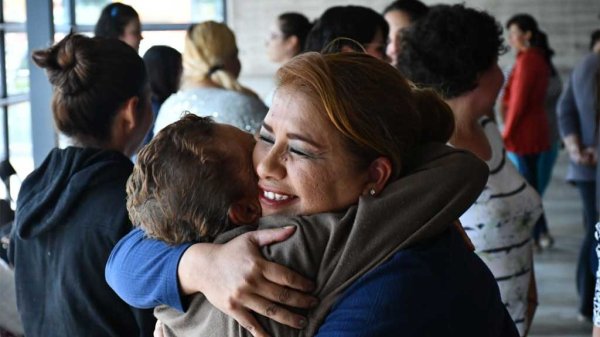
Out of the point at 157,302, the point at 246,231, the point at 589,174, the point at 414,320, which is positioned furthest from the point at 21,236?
the point at 589,174

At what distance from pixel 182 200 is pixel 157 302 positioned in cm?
17

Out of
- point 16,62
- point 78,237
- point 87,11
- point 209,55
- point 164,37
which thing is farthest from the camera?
point 164,37

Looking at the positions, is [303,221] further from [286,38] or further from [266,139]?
[286,38]

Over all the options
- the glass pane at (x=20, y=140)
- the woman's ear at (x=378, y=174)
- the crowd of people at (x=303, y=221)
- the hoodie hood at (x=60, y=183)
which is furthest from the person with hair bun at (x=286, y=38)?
the woman's ear at (x=378, y=174)

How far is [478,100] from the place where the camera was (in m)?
2.42

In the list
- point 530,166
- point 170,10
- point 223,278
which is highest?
point 223,278

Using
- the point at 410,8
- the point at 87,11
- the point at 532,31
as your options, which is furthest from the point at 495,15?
the point at 410,8

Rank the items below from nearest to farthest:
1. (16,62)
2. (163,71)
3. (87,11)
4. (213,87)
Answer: (213,87) < (16,62) < (163,71) < (87,11)

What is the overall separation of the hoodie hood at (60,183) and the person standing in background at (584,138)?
138 inches

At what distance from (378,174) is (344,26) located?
177 cm

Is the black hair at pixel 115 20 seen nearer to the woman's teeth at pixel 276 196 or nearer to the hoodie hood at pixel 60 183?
the hoodie hood at pixel 60 183

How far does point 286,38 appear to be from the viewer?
14.5 ft

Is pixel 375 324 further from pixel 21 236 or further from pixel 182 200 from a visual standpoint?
pixel 21 236

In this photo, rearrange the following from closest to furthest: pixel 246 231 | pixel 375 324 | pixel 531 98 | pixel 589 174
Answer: pixel 375 324 → pixel 246 231 → pixel 589 174 → pixel 531 98
